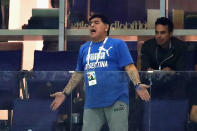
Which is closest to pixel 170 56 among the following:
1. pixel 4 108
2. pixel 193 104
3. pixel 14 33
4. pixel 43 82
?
pixel 193 104

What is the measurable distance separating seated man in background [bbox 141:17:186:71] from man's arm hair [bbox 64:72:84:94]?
1006mm

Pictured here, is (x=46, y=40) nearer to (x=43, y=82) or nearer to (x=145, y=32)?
(x=145, y=32)

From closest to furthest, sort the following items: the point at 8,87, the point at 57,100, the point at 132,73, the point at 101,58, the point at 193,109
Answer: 1. the point at 101,58
2. the point at 132,73
3. the point at 193,109
4. the point at 57,100
5. the point at 8,87

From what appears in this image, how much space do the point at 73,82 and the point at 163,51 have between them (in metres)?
1.50

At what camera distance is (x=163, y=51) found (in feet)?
28.9

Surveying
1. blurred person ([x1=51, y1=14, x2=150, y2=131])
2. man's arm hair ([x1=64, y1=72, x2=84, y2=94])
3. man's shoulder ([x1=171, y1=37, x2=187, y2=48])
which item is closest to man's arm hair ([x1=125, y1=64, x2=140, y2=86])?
blurred person ([x1=51, y1=14, x2=150, y2=131])

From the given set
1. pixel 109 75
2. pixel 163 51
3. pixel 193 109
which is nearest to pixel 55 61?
pixel 163 51

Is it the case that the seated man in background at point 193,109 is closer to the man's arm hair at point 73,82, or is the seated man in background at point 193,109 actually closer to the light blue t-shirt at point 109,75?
the light blue t-shirt at point 109,75

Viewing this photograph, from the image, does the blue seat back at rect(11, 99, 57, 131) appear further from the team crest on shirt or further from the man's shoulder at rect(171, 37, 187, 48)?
the man's shoulder at rect(171, 37, 187, 48)

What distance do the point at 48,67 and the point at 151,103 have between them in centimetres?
245

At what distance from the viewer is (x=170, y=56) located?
342 inches

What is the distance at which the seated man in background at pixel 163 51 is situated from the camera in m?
8.59

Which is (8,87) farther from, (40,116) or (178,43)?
(178,43)

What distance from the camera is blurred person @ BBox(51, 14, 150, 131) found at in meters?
7.61
